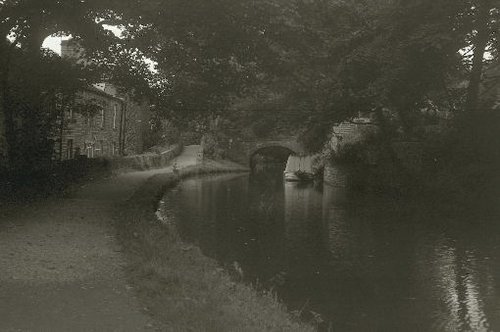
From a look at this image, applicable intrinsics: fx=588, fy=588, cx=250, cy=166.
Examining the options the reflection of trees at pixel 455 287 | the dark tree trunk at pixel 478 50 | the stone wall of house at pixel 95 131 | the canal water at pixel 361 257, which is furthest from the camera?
the stone wall of house at pixel 95 131

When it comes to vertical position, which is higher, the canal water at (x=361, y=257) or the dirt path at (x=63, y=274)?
the dirt path at (x=63, y=274)

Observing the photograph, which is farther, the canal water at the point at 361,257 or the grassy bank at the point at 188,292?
the canal water at the point at 361,257

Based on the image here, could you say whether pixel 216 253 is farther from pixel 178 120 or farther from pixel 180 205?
pixel 178 120

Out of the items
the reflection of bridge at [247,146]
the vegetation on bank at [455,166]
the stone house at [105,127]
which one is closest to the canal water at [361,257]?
the vegetation on bank at [455,166]

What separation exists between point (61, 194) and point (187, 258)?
8206 mm

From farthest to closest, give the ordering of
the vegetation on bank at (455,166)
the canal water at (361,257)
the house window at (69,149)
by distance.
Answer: the house window at (69,149)
the vegetation on bank at (455,166)
the canal water at (361,257)

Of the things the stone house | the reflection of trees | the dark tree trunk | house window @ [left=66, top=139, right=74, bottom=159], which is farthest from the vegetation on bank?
house window @ [left=66, top=139, right=74, bottom=159]

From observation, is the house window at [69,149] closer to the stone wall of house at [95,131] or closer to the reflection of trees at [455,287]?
the stone wall of house at [95,131]

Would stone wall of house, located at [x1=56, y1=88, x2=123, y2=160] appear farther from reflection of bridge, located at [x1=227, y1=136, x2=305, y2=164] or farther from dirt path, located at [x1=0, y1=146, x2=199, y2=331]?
dirt path, located at [x1=0, y1=146, x2=199, y2=331]

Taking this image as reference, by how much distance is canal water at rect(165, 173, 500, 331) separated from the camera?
10.1m

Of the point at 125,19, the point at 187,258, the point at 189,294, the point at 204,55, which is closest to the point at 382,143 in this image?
the point at 204,55

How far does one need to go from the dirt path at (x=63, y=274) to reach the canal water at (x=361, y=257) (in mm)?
2986

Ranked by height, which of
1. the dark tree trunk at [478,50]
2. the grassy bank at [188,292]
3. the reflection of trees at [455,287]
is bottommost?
the reflection of trees at [455,287]

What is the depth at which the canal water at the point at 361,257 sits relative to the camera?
33.1 ft
